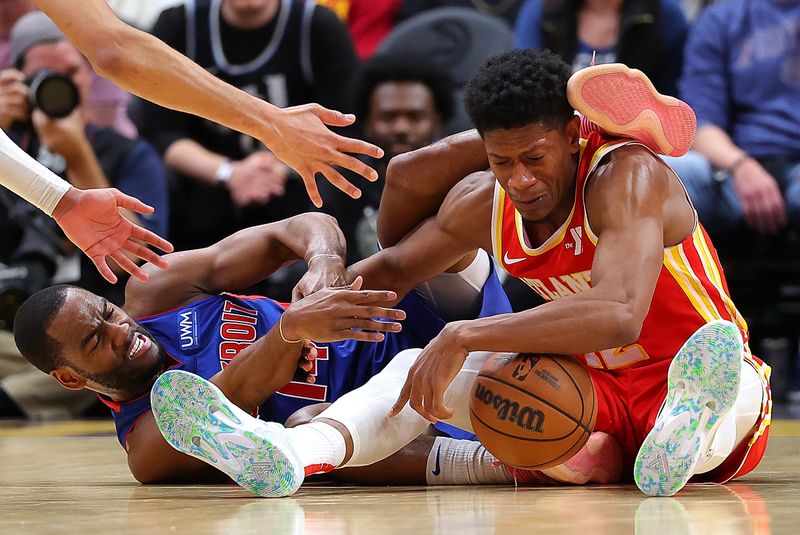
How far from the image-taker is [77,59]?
6.07 metres

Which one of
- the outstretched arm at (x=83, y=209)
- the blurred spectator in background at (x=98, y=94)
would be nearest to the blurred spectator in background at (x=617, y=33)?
the blurred spectator in background at (x=98, y=94)

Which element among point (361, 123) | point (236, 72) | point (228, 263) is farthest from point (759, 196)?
point (228, 263)

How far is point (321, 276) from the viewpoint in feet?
10.8

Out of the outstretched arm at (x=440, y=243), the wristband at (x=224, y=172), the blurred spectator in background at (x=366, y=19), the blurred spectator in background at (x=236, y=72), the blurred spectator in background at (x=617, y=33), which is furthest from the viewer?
the blurred spectator in background at (x=366, y=19)

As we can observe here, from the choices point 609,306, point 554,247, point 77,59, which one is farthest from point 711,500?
point 77,59

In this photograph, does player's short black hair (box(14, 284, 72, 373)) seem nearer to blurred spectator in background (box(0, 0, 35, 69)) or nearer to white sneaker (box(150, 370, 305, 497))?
white sneaker (box(150, 370, 305, 497))

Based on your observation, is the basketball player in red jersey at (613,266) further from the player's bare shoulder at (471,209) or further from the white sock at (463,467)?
the white sock at (463,467)

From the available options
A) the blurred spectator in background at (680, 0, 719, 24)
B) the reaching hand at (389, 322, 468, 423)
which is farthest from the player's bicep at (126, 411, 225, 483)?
the blurred spectator in background at (680, 0, 719, 24)

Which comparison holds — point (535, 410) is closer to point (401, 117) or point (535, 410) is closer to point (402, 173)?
point (402, 173)

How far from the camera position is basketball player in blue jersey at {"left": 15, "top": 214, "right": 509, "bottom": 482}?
3.05 meters

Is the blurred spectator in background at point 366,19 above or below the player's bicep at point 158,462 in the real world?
above

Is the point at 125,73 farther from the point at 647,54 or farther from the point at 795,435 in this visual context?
the point at 647,54

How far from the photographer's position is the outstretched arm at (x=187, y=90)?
2.70m

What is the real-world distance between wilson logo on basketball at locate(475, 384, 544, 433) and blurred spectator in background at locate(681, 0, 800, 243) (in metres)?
3.06
